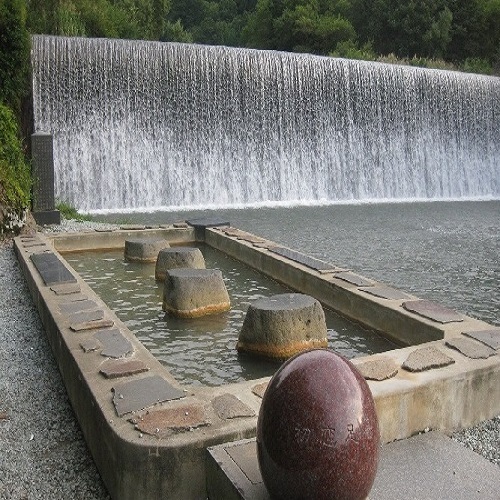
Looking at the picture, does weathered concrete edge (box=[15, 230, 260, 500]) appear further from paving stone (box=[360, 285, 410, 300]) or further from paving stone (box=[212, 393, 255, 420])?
paving stone (box=[360, 285, 410, 300])

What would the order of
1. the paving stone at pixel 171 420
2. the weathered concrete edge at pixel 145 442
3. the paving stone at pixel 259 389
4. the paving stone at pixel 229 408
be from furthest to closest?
the paving stone at pixel 259 389, the paving stone at pixel 229 408, the paving stone at pixel 171 420, the weathered concrete edge at pixel 145 442

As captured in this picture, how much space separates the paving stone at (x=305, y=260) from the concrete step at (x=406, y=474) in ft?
11.2

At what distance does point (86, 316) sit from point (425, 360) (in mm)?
2407

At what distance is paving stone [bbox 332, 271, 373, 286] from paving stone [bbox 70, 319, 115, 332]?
2.34 m

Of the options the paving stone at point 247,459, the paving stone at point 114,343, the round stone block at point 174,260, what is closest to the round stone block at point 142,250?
the round stone block at point 174,260

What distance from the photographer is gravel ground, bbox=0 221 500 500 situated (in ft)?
10.6

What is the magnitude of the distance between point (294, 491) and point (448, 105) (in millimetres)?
19724

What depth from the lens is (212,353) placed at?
5.13 meters

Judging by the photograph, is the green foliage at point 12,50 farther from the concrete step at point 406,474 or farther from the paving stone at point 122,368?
the concrete step at point 406,474

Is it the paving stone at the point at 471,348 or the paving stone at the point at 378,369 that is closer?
the paving stone at the point at 378,369

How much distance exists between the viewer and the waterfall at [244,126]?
15.3 meters

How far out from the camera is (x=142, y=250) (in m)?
8.30

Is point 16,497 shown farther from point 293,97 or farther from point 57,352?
point 293,97

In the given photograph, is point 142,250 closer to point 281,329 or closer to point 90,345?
point 281,329
